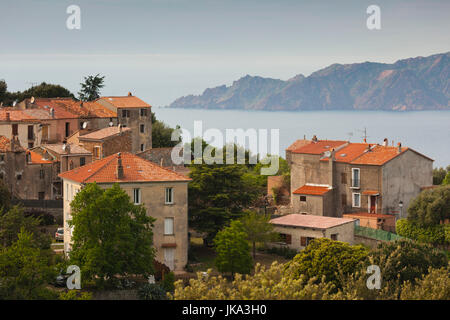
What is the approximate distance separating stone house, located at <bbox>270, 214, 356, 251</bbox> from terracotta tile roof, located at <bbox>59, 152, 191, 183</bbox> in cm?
936

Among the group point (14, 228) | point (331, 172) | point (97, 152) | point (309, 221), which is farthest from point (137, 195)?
point (331, 172)

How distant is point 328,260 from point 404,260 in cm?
413

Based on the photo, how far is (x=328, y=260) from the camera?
Result: 4581 centimetres

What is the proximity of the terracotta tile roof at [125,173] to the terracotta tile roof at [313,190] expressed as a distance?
16.4m

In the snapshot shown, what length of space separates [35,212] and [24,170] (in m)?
7.83

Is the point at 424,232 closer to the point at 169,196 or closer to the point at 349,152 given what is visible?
the point at 349,152

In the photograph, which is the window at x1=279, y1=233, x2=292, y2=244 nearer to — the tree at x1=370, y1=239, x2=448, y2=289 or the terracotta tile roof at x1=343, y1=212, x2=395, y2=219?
the terracotta tile roof at x1=343, y1=212, x2=395, y2=219

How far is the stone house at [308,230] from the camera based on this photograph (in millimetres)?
57906

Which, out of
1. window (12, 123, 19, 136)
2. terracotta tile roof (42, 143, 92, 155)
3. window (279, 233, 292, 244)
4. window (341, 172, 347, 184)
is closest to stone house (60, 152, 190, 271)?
window (279, 233, 292, 244)

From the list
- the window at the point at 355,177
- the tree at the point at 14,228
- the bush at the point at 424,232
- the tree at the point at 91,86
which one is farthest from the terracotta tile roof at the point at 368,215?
the tree at the point at 91,86

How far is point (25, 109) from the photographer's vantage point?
287 feet

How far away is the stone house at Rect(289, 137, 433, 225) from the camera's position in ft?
222

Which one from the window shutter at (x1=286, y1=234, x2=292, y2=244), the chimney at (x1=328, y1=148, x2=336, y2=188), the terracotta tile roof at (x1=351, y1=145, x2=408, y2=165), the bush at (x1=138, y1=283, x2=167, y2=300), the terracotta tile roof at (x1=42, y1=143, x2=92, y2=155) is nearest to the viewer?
the bush at (x1=138, y1=283, x2=167, y2=300)
